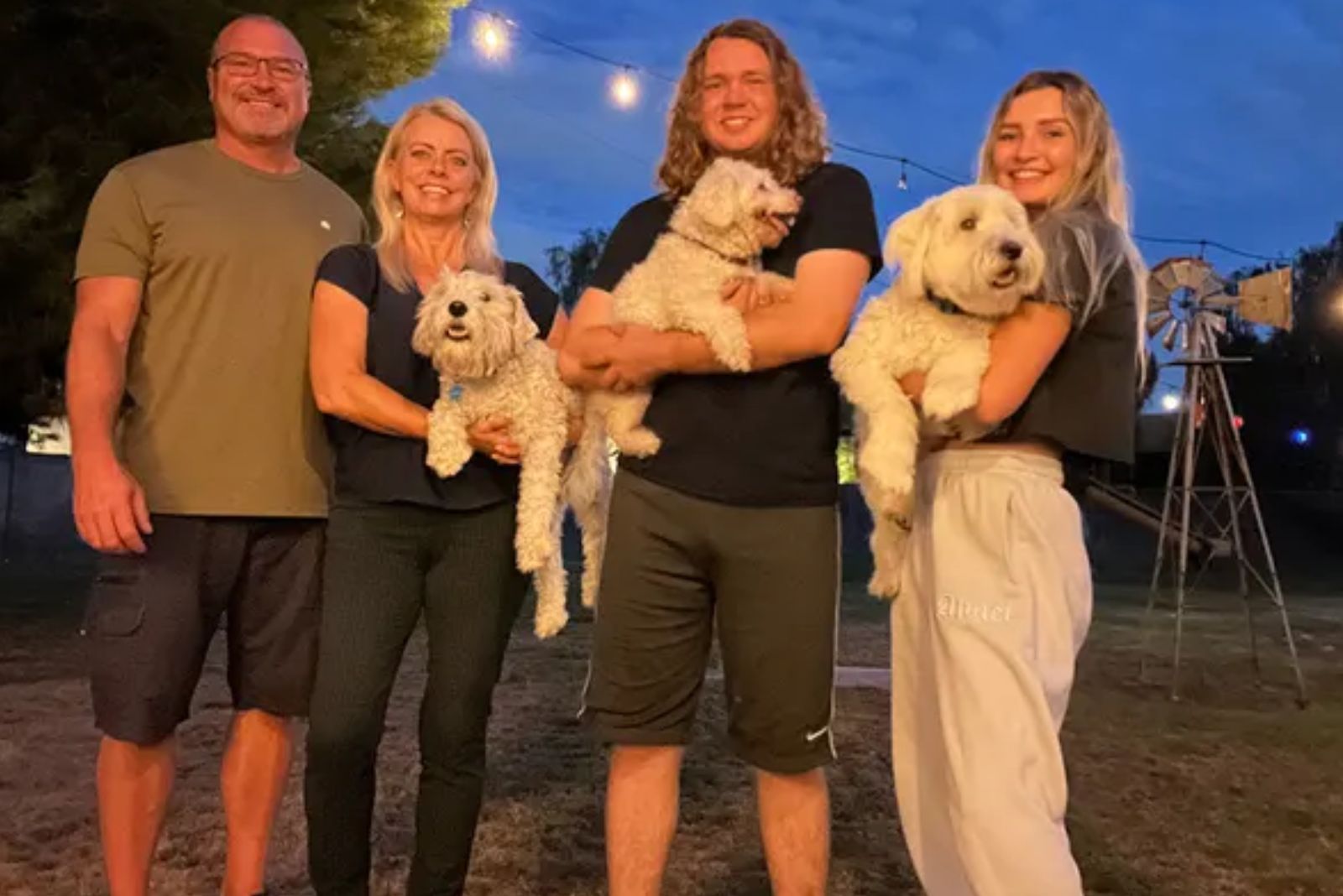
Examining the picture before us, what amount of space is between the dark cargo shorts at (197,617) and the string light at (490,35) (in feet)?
29.7

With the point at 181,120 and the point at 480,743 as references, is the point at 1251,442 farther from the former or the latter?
the point at 480,743

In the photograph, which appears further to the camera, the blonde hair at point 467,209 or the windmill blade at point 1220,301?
the windmill blade at point 1220,301

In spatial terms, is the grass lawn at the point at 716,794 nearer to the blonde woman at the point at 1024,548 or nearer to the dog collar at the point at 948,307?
the blonde woman at the point at 1024,548

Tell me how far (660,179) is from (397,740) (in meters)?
3.72

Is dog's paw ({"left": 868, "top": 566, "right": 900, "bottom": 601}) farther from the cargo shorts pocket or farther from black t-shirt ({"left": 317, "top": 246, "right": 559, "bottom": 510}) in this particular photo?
the cargo shorts pocket

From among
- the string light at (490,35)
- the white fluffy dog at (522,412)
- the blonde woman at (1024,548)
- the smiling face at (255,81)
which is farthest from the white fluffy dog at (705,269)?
the string light at (490,35)

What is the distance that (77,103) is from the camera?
8422 millimetres

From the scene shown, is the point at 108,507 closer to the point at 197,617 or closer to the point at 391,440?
the point at 197,617

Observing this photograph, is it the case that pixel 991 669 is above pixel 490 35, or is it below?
below

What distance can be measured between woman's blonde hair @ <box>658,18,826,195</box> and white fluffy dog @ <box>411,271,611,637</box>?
0.64 meters

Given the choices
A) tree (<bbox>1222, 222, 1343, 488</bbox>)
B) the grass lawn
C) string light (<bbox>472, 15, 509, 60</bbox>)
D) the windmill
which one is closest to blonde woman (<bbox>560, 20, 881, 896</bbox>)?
the grass lawn

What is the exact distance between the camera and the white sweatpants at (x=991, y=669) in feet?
8.41

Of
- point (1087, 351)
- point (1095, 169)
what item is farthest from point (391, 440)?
point (1095, 169)

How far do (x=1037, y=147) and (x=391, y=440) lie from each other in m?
1.69
